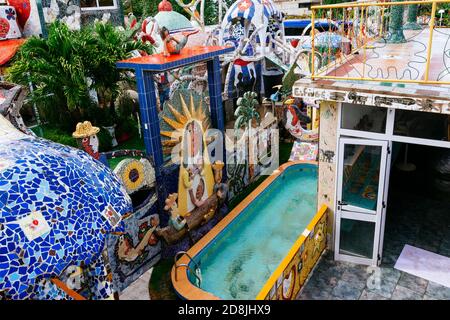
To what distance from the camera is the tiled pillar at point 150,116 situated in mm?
7891

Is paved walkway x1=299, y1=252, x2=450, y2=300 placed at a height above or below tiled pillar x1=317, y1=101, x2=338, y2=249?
below

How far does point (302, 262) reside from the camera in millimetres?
7707

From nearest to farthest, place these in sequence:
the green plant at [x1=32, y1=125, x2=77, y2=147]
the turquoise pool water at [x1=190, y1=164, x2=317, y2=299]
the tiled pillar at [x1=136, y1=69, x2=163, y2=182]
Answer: the tiled pillar at [x1=136, y1=69, x2=163, y2=182]
the turquoise pool water at [x1=190, y1=164, x2=317, y2=299]
the green plant at [x1=32, y1=125, x2=77, y2=147]

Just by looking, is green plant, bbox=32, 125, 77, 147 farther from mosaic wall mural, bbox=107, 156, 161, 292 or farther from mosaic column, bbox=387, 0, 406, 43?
mosaic column, bbox=387, 0, 406, 43

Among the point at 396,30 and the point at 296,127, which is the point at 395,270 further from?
the point at 296,127

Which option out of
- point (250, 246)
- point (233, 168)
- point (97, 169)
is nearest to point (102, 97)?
point (233, 168)

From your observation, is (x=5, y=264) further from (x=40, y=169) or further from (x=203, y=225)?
(x=203, y=225)

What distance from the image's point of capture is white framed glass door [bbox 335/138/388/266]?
760 cm

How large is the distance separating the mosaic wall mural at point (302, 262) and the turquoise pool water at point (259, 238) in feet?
3.29

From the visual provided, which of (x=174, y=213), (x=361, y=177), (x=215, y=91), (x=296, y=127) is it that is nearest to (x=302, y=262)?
(x=361, y=177)

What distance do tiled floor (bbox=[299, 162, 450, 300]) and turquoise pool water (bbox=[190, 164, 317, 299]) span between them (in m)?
1.25

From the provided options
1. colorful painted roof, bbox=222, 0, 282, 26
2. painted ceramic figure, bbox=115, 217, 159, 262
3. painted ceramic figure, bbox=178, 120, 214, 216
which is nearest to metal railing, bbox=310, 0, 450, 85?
painted ceramic figure, bbox=178, 120, 214, 216

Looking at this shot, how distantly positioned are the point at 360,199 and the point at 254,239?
306 centimetres
